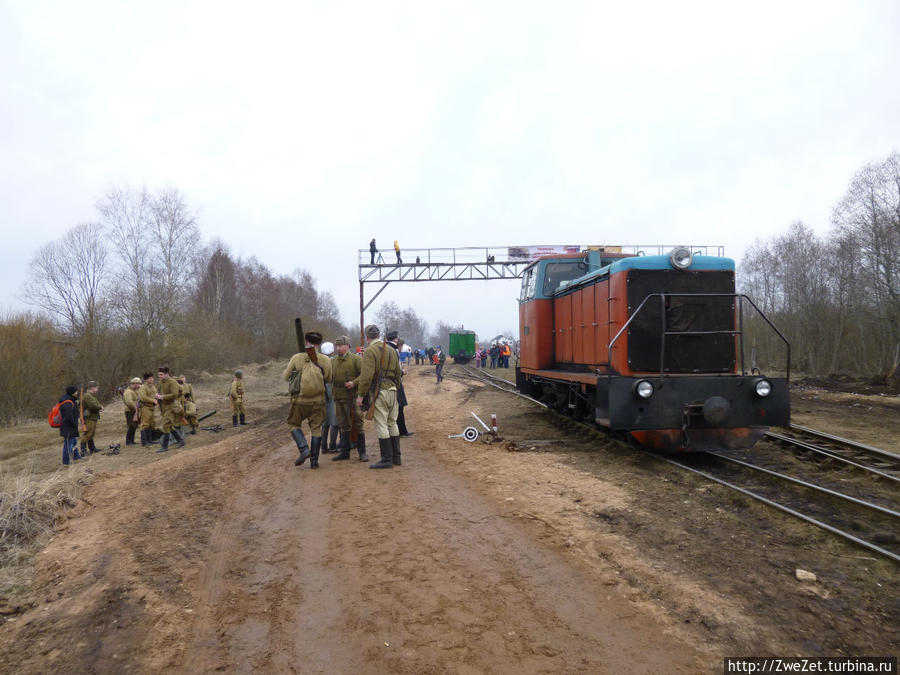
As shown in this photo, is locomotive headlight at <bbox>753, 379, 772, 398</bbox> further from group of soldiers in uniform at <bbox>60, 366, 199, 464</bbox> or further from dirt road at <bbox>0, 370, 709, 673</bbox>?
group of soldiers in uniform at <bbox>60, 366, 199, 464</bbox>

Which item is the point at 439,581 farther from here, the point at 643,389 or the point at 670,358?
the point at 670,358

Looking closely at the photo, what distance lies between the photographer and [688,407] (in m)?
7.08

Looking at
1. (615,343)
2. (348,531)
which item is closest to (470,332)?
(615,343)

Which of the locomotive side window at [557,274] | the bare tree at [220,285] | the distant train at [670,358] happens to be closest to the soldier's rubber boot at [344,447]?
the distant train at [670,358]

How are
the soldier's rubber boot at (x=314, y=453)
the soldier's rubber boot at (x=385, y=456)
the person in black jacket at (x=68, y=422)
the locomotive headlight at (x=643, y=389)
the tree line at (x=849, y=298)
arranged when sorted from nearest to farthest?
the locomotive headlight at (x=643, y=389) < the soldier's rubber boot at (x=385, y=456) < the soldier's rubber boot at (x=314, y=453) < the person in black jacket at (x=68, y=422) < the tree line at (x=849, y=298)

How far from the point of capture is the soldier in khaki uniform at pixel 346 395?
25.9 feet

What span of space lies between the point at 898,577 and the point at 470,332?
48.0m

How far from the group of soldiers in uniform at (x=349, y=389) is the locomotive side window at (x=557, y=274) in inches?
198

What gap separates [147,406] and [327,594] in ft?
35.0

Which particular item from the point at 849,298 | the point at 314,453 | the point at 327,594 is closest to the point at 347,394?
the point at 314,453

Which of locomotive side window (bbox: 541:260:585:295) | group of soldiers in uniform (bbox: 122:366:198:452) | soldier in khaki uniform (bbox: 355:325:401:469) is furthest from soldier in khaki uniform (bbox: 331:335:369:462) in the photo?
group of soldiers in uniform (bbox: 122:366:198:452)

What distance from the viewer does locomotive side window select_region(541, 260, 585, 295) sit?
11625 millimetres

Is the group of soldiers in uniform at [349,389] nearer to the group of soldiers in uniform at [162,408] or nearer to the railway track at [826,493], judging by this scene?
the railway track at [826,493]

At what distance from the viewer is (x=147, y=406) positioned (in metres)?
12.4
